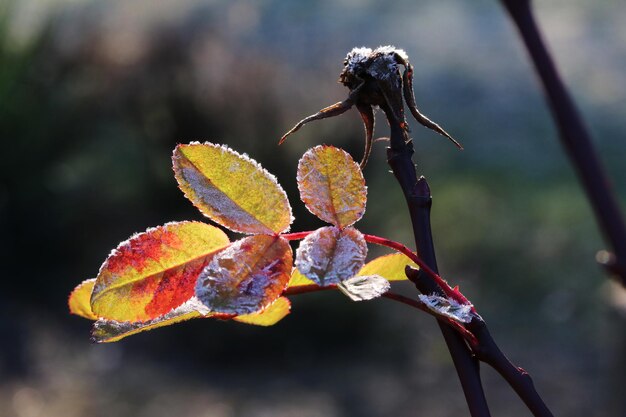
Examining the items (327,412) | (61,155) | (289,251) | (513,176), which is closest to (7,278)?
(61,155)

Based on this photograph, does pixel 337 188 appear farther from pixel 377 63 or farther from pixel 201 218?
pixel 201 218

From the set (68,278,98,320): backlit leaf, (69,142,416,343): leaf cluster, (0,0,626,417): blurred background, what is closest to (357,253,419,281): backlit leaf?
(69,142,416,343): leaf cluster

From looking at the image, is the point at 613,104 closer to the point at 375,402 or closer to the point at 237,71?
the point at 237,71

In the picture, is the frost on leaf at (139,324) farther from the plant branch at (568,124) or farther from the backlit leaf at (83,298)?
the plant branch at (568,124)

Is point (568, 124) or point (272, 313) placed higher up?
point (568, 124)

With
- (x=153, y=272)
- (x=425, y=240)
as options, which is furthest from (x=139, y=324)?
(x=425, y=240)

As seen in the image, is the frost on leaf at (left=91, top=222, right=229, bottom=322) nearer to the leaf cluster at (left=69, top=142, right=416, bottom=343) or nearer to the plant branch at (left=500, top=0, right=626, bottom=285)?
the leaf cluster at (left=69, top=142, right=416, bottom=343)

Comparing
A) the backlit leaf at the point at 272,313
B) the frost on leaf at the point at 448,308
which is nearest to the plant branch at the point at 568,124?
the frost on leaf at the point at 448,308
